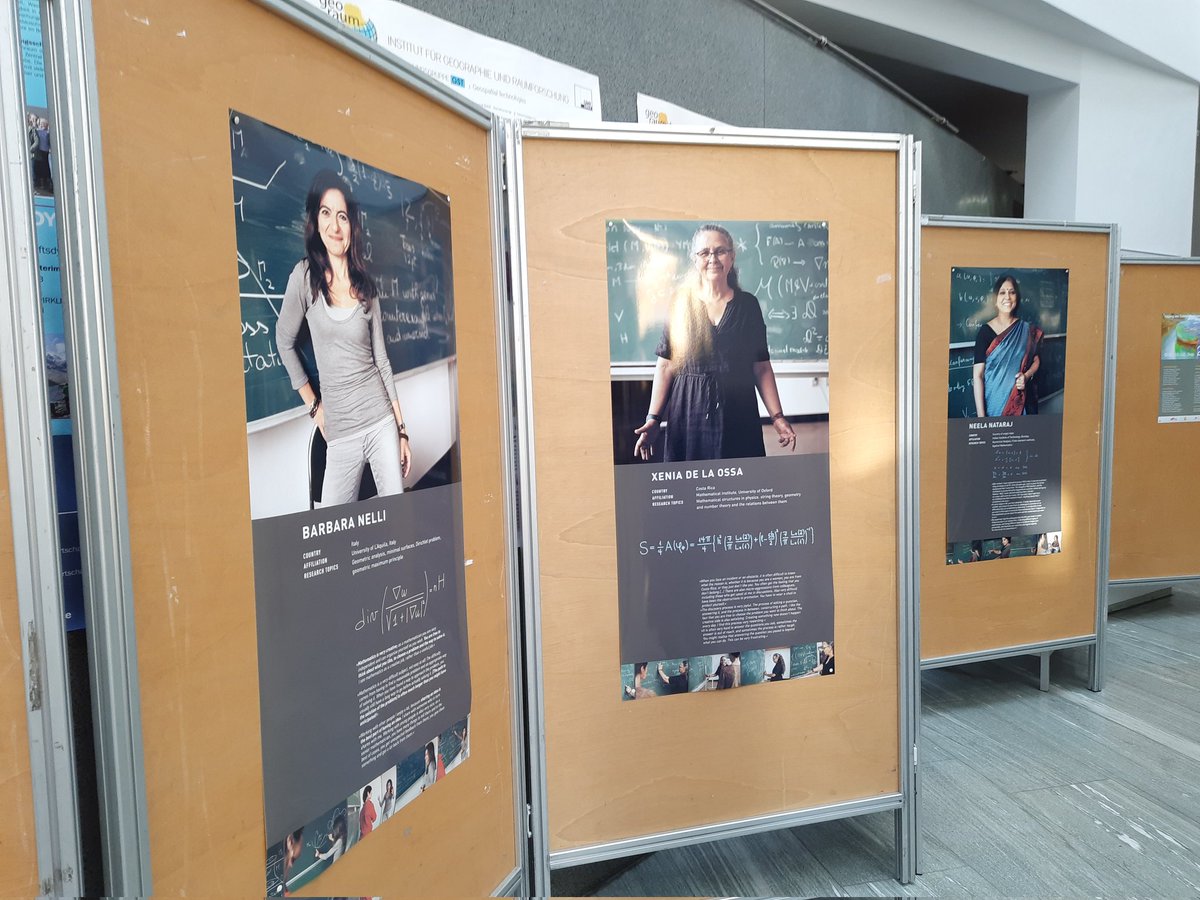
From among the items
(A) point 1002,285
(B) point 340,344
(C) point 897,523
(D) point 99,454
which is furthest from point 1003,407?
(D) point 99,454

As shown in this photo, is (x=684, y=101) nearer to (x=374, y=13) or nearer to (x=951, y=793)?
(x=374, y=13)

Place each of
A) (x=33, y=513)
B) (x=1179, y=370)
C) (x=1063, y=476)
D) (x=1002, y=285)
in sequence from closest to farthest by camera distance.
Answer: (x=33, y=513) → (x=1002, y=285) → (x=1063, y=476) → (x=1179, y=370)

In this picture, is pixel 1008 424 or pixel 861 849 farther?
pixel 1008 424

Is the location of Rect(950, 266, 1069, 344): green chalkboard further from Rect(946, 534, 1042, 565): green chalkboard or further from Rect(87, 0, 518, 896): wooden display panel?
Rect(87, 0, 518, 896): wooden display panel

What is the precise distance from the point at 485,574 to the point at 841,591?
0.89 m

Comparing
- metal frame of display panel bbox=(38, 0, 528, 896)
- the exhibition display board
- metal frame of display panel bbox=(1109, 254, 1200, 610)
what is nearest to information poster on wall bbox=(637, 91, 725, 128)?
the exhibition display board

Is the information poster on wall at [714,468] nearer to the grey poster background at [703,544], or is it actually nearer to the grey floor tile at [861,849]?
the grey poster background at [703,544]

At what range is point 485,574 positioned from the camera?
1.45m

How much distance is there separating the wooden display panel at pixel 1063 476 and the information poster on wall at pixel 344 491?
2200 mm

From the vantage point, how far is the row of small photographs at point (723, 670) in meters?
1.68

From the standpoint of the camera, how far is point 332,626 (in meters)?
1.10

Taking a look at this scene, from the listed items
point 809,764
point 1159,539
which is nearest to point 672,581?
point 809,764

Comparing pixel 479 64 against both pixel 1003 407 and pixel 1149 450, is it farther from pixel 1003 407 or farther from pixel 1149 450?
pixel 1149 450

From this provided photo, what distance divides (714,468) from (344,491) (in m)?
0.85
